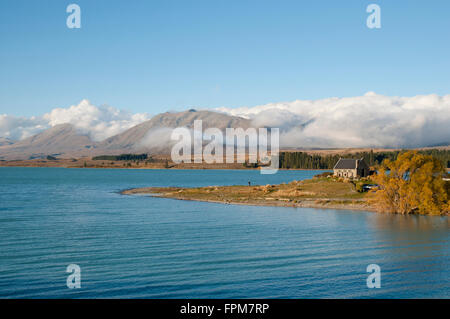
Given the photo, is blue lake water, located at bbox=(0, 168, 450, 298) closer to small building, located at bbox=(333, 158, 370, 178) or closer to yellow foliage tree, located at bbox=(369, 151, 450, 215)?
yellow foliage tree, located at bbox=(369, 151, 450, 215)

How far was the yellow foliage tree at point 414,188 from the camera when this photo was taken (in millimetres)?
63375

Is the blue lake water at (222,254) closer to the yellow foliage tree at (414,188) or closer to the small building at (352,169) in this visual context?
the yellow foliage tree at (414,188)

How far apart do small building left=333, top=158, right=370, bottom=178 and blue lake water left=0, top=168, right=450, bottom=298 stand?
4260 cm

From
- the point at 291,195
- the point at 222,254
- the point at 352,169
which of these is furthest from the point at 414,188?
the point at 352,169

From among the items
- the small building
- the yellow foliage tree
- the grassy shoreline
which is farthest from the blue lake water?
the small building

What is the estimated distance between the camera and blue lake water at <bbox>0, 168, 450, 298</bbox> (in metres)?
26.7

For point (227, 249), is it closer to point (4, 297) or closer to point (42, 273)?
point (42, 273)

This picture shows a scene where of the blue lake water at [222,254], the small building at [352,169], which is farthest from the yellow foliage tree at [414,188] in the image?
the small building at [352,169]

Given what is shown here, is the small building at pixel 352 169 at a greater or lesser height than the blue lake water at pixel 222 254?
greater

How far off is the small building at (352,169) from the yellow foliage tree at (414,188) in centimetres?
3570

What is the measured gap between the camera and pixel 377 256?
36.2 m

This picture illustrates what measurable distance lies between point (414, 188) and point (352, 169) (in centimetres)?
A: 3999

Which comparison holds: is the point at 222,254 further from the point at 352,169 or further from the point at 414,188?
the point at 352,169

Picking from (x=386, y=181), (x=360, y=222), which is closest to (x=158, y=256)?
(x=360, y=222)
